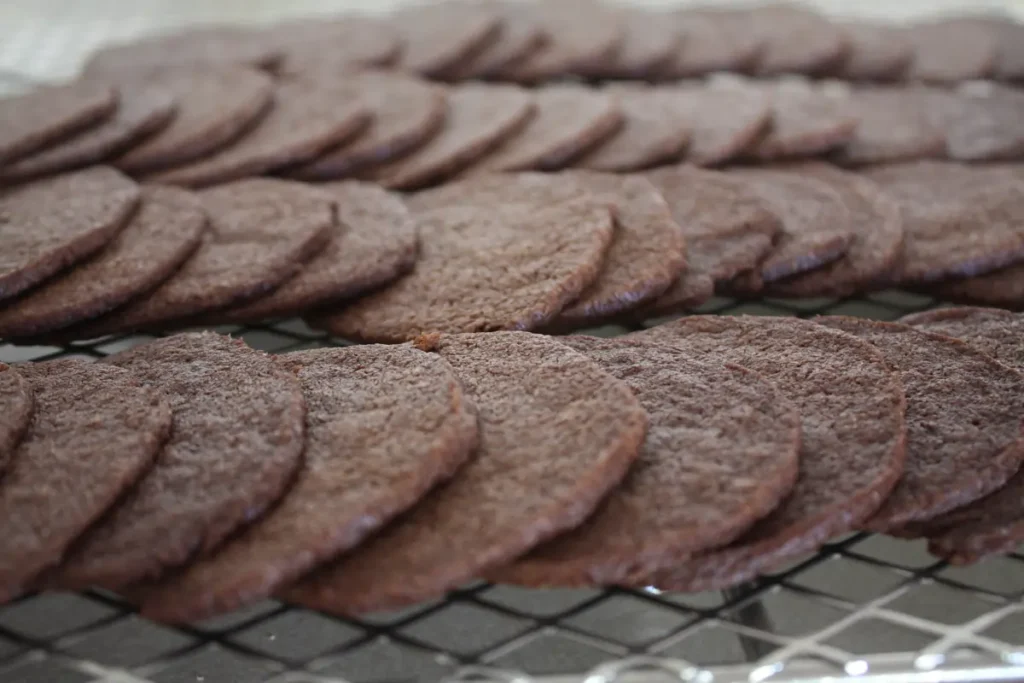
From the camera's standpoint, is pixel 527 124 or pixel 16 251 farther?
pixel 527 124

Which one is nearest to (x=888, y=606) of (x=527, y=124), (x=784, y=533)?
(x=784, y=533)

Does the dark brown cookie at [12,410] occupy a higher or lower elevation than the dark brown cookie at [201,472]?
higher

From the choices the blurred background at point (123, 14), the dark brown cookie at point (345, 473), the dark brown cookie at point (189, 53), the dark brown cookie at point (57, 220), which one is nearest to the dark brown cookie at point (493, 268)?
the dark brown cookie at point (345, 473)

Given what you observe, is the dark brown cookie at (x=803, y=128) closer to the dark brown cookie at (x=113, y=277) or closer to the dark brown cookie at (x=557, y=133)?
the dark brown cookie at (x=557, y=133)

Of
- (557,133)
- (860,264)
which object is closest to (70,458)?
(557,133)

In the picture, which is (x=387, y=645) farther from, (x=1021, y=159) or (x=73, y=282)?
(x=1021, y=159)

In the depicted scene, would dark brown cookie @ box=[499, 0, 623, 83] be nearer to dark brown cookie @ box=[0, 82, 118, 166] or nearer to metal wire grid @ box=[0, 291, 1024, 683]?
dark brown cookie @ box=[0, 82, 118, 166]
